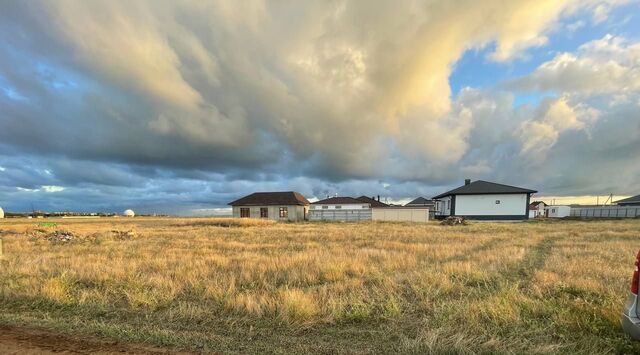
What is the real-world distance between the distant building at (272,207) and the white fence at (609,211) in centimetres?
5765

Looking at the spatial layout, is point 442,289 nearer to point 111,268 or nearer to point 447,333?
point 447,333

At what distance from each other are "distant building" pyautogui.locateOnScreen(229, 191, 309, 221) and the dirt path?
55421 millimetres

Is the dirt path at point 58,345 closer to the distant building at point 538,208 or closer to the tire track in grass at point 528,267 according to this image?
the tire track in grass at point 528,267

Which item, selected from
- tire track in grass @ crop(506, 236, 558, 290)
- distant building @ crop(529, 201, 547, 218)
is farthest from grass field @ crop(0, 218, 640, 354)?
distant building @ crop(529, 201, 547, 218)

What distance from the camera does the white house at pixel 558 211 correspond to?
83.1 meters

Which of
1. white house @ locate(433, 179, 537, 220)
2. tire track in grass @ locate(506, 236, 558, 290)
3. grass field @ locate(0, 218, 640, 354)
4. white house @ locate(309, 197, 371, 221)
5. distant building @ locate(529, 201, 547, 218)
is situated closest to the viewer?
grass field @ locate(0, 218, 640, 354)

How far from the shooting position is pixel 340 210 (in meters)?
58.1

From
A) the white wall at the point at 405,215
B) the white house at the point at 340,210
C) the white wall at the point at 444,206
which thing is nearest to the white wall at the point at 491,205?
the white wall at the point at 444,206

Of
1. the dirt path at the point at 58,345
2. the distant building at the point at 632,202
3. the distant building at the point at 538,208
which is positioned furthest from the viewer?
the distant building at the point at 538,208

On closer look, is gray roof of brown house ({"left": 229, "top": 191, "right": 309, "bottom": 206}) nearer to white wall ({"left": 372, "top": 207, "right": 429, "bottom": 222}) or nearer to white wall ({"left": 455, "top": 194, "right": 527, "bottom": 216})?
white wall ({"left": 372, "top": 207, "right": 429, "bottom": 222})

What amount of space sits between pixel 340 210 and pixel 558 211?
6174 cm

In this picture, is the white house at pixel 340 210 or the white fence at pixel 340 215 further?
the white house at pixel 340 210

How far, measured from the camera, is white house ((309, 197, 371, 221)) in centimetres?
5350

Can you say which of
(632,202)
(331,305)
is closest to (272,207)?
(331,305)
